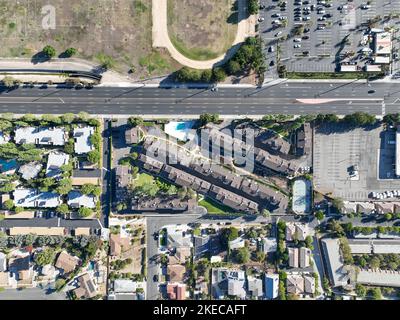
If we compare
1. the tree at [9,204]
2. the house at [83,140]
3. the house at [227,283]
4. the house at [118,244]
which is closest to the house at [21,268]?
the tree at [9,204]

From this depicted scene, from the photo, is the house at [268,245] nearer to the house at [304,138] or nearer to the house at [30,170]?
the house at [304,138]

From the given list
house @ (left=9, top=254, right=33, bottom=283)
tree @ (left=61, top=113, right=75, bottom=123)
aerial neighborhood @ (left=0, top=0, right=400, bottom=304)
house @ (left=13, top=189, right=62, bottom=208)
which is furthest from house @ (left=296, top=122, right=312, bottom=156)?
house @ (left=9, top=254, right=33, bottom=283)

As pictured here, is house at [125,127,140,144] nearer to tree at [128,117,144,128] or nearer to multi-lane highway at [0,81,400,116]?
tree at [128,117,144,128]

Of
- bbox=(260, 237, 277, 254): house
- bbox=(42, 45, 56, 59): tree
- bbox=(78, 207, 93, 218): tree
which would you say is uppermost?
bbox=(42, 45, 56, 59): tree

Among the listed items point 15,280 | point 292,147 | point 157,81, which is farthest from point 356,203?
point 15,280

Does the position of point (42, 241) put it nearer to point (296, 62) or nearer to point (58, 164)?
point (58, 164)
